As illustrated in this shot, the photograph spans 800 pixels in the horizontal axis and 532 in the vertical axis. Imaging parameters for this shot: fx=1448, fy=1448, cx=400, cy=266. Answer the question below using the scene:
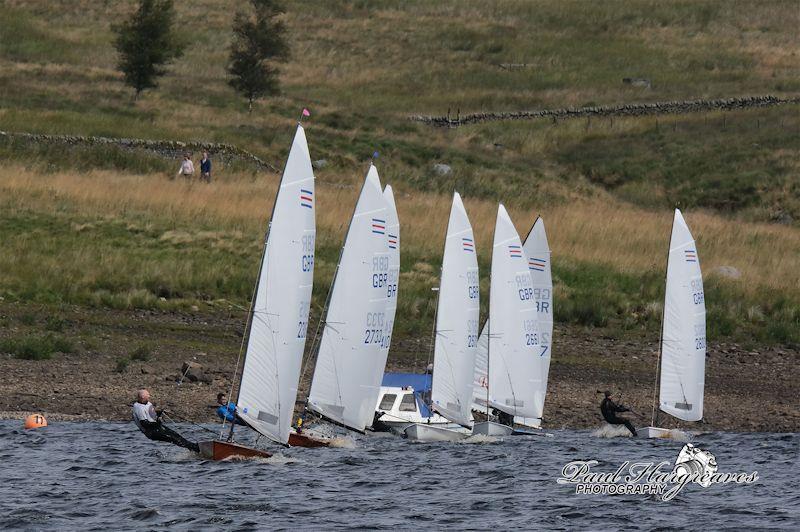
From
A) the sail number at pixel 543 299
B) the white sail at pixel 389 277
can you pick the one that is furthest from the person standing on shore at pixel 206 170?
the white sail at pixel 389 277

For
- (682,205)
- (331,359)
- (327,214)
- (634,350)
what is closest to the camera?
(331,359)

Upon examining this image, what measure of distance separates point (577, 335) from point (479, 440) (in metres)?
11.6

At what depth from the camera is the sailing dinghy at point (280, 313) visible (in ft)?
85.0

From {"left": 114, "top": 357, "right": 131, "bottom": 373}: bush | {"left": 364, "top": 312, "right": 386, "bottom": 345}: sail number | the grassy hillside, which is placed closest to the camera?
{"left": 364, "top": 312, "right": 386, "bottom": 345}: sail number

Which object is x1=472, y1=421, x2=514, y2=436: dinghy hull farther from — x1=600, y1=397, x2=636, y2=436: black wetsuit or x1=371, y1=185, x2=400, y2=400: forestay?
x1=371, y1=185, x2=400, y2=400: forestay

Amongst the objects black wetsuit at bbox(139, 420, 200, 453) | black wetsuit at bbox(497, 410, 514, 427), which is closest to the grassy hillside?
black wetsuit at bbox(497, 410, 514, 427)

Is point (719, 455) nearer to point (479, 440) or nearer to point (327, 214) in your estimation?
point (479, 440)

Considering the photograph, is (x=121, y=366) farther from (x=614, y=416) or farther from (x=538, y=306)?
(x=614, y=416)

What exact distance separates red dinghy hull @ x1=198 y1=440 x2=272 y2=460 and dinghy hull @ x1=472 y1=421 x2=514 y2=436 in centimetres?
763

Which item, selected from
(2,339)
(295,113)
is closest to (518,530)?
(2,339)

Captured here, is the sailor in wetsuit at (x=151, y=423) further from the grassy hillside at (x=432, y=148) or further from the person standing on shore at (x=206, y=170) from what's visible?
the person standing on shore at (x=206, y=170)

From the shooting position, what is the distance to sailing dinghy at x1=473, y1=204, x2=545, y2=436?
34375 mm

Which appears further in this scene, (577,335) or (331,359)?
(577,335)

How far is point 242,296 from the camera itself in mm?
43188
